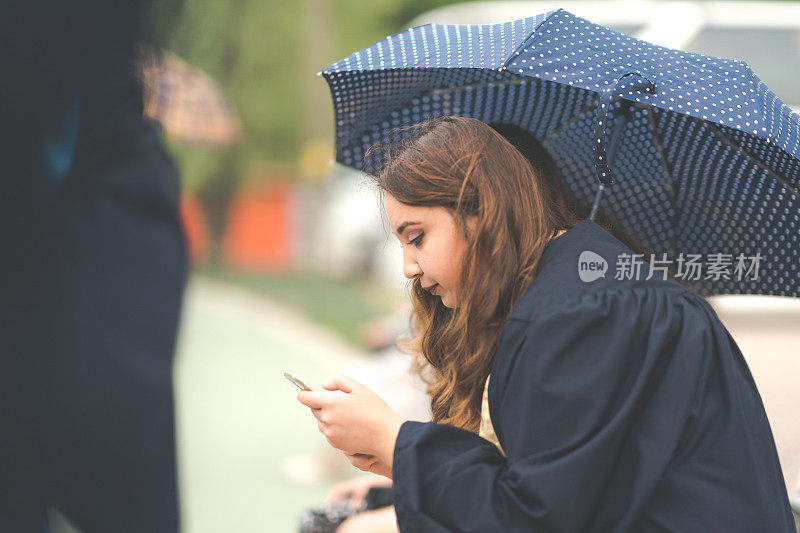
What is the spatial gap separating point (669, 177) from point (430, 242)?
0.85m

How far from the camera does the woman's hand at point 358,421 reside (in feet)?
5.08

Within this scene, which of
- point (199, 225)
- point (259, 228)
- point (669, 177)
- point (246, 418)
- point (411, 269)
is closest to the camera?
point (411, 269)

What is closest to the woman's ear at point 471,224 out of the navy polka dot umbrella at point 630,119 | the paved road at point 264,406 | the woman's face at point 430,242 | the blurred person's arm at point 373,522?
the woman's face at point 430,242

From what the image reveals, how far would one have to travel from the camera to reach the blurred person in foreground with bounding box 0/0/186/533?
993mm

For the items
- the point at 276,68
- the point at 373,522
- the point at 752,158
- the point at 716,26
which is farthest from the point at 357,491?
the point at 276,68

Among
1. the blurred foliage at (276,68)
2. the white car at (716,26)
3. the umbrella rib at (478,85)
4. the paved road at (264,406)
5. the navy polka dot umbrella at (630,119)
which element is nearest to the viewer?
the navy polka dot umbrella at (630,119)

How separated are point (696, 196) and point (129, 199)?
4.41 ft

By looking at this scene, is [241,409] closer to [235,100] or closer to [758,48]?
[758,48]

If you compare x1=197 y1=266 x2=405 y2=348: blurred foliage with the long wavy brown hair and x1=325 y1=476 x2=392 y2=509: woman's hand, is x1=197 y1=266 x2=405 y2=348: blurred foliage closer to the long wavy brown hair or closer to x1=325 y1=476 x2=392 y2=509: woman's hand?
x1=325 y1=476 x2=392 y2=509: woman's hand

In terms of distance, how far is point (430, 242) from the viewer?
166cm

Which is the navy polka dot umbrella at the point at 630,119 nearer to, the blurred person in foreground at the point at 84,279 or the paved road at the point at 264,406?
the blurred person in foreground at the point at 84,279

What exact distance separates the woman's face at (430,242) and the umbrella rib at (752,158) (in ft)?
2.34

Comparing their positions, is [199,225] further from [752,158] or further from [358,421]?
[358,421]

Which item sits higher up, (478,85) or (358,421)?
(478,85)
